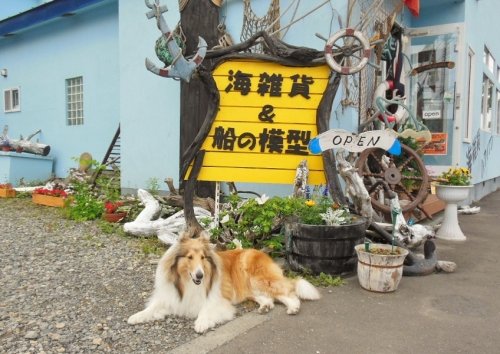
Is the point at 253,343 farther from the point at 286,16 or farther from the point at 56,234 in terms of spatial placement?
the point at 286,16

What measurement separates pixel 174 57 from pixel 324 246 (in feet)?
7.59

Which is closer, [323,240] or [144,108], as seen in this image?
[323,240]

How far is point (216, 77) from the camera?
465 cm

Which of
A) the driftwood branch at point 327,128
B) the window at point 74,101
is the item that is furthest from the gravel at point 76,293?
the window at point 74,101

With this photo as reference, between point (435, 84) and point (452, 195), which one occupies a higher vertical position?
point (435, 84)

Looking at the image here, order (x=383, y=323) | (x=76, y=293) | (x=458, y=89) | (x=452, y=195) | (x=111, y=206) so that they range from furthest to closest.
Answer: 1. (x=458, y=89)
2. (x=111, y=206)
3. (x=452, y=195)
4. (x=76, y=293)
5. (x=383, y=323)

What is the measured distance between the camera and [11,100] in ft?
40.0

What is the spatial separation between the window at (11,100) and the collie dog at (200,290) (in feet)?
35.4

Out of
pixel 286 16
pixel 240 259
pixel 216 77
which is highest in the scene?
pixel 286 16

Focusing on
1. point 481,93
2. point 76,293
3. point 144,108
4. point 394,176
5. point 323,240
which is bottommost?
point 76,293

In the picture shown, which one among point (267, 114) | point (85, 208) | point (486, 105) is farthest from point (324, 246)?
point (486, 105)

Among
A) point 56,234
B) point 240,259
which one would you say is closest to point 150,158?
point 56,234

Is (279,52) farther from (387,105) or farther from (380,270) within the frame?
(387,105)

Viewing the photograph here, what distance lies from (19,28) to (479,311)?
11992 millimetres
